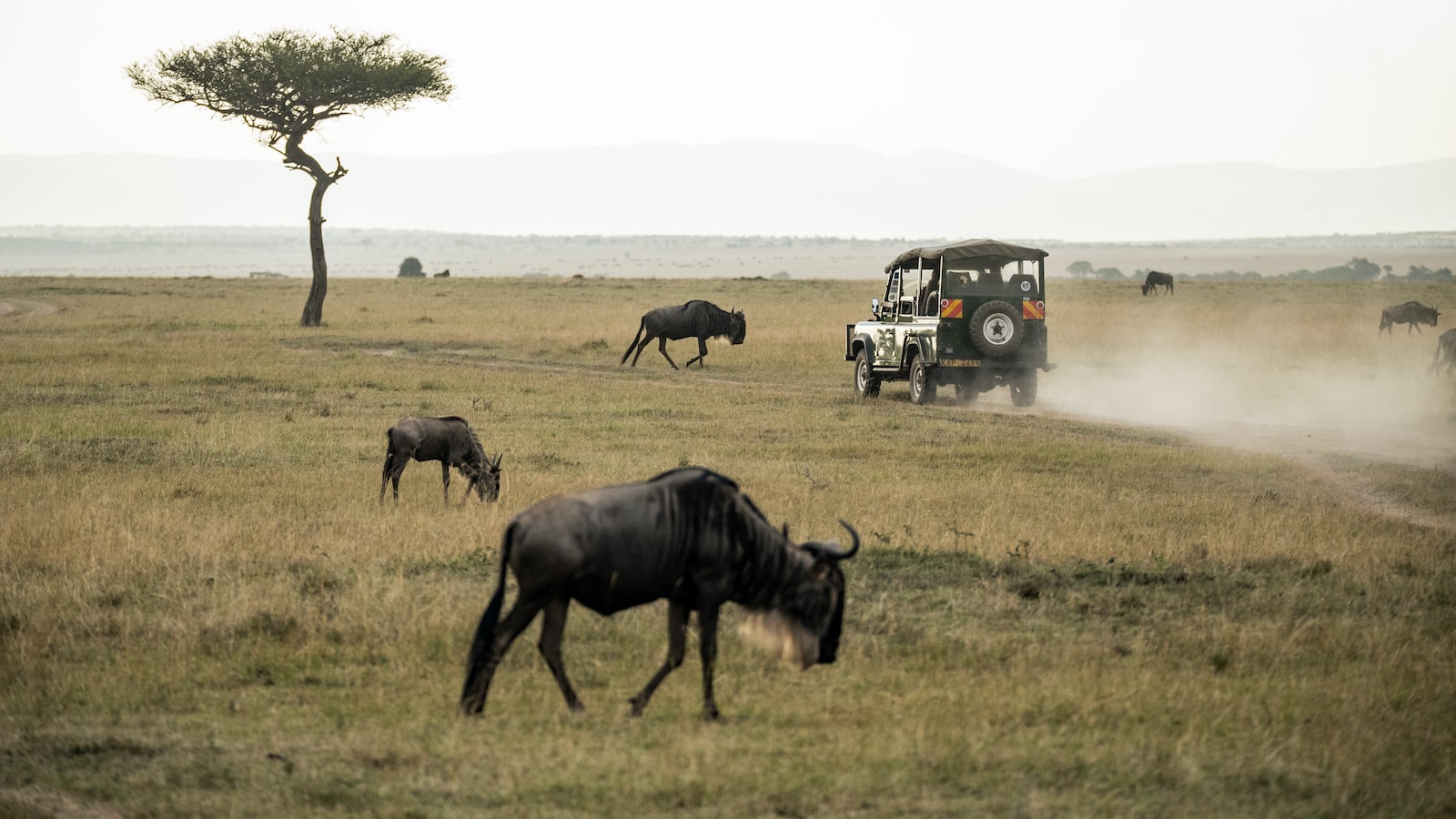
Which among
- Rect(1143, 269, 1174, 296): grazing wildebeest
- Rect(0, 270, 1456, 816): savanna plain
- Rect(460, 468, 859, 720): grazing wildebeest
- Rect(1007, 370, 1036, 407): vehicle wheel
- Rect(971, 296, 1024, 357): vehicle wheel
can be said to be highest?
Rect(1143, 269, 1174, 296): grazing wildebeest

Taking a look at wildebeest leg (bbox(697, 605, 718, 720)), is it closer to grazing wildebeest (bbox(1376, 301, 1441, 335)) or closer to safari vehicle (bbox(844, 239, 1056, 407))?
safari vehicle (bbox(844, 239, 1056, 407))

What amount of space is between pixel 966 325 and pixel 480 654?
1772cm

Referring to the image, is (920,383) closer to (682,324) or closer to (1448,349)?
(682,324)

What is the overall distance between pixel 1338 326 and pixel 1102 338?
8608mm

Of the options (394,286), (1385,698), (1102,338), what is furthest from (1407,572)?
(394,286)

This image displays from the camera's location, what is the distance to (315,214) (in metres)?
46.7

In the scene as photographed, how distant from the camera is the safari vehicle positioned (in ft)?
79.5

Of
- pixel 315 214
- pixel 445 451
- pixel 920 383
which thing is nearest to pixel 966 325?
pixel 920 383

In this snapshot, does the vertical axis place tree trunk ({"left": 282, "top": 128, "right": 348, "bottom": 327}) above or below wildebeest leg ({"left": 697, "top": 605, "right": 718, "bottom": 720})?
above

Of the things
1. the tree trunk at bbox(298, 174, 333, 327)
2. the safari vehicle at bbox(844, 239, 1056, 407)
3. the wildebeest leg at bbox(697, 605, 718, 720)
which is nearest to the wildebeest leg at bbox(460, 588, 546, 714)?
the wildebeest leg at bbox(697, 605, 718, 720)

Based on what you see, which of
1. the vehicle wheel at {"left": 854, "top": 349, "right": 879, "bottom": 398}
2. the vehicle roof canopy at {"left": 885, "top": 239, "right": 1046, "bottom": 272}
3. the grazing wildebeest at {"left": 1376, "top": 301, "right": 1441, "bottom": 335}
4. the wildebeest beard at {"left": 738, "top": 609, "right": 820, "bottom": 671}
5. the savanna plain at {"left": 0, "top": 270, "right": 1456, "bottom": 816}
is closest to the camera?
the savanna plain at {"left": 0, "top": 270, "right": 1456, "bottom": 816}

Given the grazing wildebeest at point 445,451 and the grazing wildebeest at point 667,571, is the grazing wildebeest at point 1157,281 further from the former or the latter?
the grazing wildebeest at point 667,571

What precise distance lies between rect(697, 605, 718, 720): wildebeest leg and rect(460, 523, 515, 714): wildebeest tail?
1.05m

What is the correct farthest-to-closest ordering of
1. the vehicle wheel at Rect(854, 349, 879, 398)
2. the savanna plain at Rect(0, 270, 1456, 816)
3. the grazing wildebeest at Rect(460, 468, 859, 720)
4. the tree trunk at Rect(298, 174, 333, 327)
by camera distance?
the tree trunk at Rect(298, 174, 333, 327), the vehicle wheel at Rect(854, 349, 879, 398), the grazing wildebeest at Rect(460, 468, 859, 720), the savanna plain at Rect(0, 270, 1456, 816)
